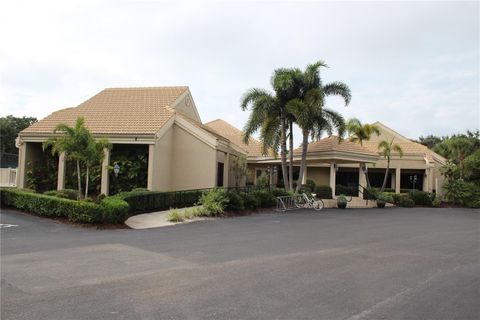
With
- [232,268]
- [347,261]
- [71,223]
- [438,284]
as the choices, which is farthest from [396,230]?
[71,223]

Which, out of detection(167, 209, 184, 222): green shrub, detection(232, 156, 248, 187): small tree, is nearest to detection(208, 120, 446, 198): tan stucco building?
detection(232, 156, 248, 187): small tree

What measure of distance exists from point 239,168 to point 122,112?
356 inches

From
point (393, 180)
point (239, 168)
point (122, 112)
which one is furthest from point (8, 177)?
point (393, 180)

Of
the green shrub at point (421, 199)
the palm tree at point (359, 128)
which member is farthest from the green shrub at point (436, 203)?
the palm tree at point (359, 128)

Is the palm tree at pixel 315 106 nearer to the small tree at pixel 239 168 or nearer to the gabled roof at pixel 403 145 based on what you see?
the small tree at pixel 239 168

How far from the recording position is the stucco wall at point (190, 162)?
2227cm

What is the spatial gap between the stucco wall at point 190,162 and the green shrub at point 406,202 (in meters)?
13.3

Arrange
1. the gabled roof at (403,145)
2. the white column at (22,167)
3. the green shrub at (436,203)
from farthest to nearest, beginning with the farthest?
the gabled roof at (403,145), the green shrub at (436,203), the white column at (22,167)

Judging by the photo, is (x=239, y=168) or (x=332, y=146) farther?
(x=239, y=168)

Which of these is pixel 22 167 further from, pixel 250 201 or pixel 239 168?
pixel 239 168

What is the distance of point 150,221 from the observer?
15.3 meters

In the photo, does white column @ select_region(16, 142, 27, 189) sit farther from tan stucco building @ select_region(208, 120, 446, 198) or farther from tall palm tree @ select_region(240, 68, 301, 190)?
tan stucco building @ select_region(208, 120, 446, 198)

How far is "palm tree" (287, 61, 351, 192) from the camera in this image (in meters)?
22.3

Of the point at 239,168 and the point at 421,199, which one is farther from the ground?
the point at 239,168
